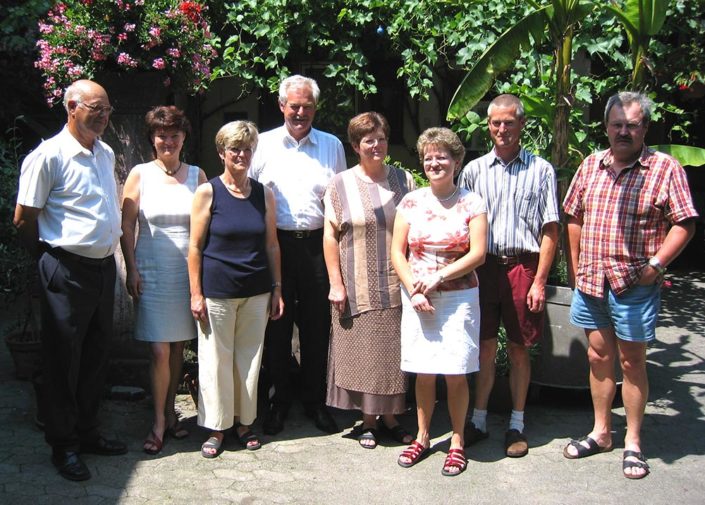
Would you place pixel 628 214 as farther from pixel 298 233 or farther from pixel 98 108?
pixel 98 108

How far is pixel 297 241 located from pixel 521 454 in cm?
183

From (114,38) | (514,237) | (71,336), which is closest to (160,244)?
(71,336)

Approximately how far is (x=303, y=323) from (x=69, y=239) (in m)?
1.55

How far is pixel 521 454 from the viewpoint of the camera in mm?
4531

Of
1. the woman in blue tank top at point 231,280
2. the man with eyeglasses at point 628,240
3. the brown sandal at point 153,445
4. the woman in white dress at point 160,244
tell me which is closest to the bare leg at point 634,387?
the man with eyeglasses at point 628,240

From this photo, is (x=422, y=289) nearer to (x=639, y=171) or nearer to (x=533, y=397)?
(x=639, y=171)

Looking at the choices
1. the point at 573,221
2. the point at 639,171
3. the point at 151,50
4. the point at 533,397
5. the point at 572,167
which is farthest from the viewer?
the point at 572,167

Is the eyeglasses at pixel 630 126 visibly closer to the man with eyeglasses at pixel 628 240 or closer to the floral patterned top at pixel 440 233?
the man with eyeglasses at pixel 628 240

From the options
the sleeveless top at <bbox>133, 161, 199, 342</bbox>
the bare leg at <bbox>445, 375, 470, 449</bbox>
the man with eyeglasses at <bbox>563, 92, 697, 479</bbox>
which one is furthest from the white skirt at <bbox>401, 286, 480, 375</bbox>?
the sleeveless top at <bbox>133, 161, 199, 342</bbox>

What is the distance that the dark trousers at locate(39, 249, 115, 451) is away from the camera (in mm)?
4070

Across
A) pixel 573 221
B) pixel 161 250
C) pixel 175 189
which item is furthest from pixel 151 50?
pixel 573 221

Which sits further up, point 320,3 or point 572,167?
point 320,3

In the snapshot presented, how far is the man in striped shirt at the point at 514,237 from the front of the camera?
14.6 ft

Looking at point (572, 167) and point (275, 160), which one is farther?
point (572, 167)
